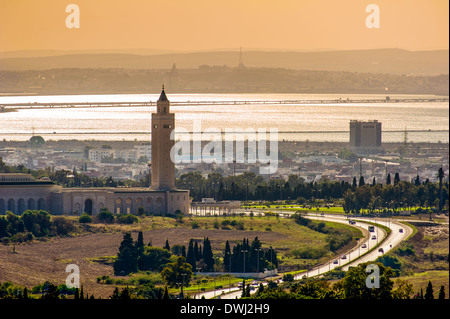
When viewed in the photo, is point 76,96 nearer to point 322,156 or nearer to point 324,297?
point 322,156

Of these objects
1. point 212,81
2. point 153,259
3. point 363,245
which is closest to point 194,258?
point 153,259

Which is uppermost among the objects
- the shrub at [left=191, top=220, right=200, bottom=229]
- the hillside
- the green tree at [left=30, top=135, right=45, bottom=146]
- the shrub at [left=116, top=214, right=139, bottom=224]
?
the hillside

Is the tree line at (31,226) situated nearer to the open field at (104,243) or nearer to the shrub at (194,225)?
the open field at (104,243)

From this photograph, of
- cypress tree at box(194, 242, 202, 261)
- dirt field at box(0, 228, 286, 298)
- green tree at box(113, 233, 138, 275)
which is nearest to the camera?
dirt field at box(0, 228, 286, 298)

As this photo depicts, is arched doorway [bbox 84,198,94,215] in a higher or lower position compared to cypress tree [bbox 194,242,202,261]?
higher

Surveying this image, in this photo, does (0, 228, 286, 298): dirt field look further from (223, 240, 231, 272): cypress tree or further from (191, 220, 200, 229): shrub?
(223, 240, 231, 272): cypress tree

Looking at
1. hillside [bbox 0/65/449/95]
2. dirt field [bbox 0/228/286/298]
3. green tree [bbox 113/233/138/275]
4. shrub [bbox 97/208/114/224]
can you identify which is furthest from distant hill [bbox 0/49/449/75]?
green tree [bbox 113/233/138/275]

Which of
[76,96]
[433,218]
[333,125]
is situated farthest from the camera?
[333,125]
